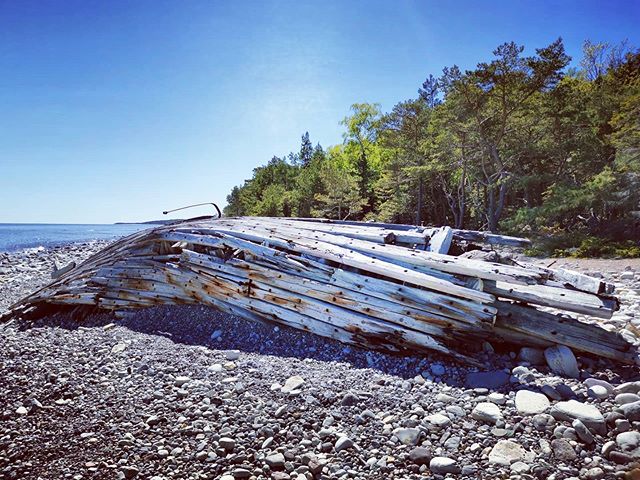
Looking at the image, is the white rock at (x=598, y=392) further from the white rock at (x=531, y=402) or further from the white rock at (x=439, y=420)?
the white rock at (x=439, y=420)

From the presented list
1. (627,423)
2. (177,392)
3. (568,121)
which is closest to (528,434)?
(627,423)

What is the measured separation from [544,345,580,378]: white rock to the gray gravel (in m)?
0.09

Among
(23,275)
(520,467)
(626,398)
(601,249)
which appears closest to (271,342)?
(520,467)

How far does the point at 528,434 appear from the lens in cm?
277

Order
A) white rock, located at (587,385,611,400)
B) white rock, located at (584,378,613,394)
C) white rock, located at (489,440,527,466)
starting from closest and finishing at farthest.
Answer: white rock, located at (489,440,527,466) → white rock, located at (587,385,611,400) → white rock, located at (584,378,613,394)

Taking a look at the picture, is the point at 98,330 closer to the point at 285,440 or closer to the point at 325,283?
the point at 325,283

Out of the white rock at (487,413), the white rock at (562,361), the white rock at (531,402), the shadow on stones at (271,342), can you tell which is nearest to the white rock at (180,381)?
the shadow on stones at (271,342)

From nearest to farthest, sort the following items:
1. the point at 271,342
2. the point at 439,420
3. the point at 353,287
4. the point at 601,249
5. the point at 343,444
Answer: the point at 343,444 → the point at 439,420 → the point at 353,287 → the point at 271,342 → the point at 601,249

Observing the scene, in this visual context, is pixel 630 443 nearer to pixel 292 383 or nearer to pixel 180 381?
pixel 292 383

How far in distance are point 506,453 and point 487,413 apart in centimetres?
48

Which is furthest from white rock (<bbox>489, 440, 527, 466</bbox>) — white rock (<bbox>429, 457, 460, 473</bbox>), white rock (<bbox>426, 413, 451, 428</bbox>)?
white rock (<bbox>426, 413, 451, 428</bbox>)

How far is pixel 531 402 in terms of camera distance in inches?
125

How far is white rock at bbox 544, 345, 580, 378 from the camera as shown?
372 centimetres

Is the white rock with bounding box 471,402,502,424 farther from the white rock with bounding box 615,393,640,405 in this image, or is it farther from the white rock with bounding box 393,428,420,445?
the white rock with bounding box 615,393,640,405
